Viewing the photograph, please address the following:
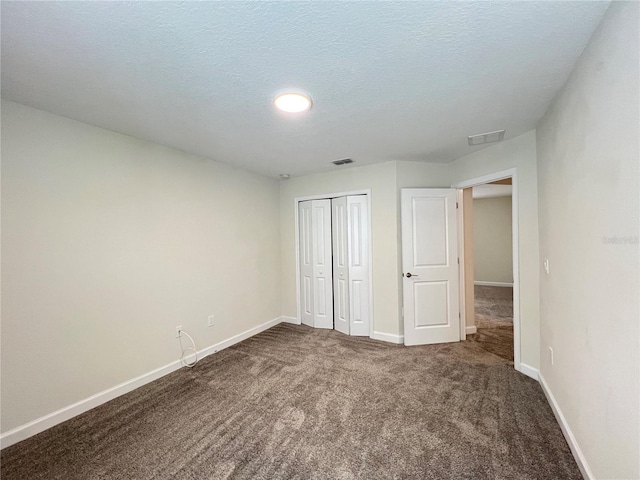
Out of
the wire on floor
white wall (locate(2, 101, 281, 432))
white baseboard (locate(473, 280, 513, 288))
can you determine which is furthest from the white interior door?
white baseboard (locate(473, 280, 513, 288))

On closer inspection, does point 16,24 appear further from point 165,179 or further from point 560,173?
point 560,173

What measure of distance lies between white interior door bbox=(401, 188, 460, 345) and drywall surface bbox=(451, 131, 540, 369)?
0.81m

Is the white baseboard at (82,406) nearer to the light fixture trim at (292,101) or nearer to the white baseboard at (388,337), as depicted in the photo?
the white baseboard at (388,337)

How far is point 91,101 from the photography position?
183cm

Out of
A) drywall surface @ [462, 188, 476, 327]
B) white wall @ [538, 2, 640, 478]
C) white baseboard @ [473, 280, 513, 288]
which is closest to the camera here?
white wall @ [538, 2, 640, 478]

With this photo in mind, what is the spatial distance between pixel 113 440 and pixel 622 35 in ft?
11.9

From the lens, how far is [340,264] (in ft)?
12.9

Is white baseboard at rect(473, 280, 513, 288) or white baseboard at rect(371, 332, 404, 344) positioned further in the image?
white baseboard at rect(473, 280, 513, 288)

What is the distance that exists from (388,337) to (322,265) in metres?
1.39

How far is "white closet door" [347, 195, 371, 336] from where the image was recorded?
3.72 metres

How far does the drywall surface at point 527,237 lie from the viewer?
97.5 inches

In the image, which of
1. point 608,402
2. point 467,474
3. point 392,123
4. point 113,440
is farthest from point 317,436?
point 392,123

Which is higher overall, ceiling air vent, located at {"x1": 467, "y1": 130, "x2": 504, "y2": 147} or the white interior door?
ceiling air vent, located at {"x1": 467, "y1": 130, "x2": 504, "y2": 147}

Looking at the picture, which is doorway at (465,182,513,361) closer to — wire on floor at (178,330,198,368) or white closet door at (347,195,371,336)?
white closet door at (347,195,371,336)
